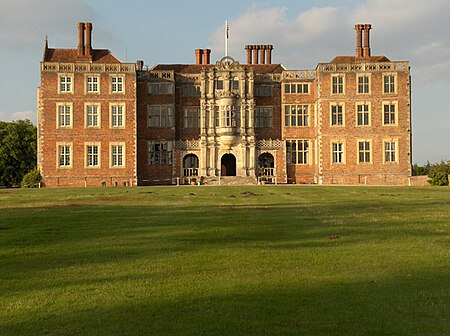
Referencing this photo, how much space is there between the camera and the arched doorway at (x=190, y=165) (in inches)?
2306

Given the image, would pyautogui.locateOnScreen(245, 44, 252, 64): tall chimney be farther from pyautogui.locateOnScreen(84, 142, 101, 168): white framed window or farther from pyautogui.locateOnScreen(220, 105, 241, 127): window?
pyautogui.locateOnScreen(84, 142, 101, 168): white framed window

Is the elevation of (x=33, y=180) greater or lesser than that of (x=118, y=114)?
lesser

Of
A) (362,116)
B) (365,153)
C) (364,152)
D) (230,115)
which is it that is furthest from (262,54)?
(365,153)

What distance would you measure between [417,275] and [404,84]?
49.6 metres

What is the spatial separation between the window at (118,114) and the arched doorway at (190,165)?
6.88 meters

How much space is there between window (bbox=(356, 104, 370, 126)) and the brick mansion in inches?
3.6

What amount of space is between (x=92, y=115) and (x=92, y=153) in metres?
3.45

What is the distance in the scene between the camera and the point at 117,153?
57.0m

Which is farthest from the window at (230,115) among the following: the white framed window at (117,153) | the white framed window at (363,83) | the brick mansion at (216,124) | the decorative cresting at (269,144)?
Result: the white framed window at (363,83)

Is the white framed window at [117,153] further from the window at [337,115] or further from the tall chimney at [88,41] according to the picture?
the window at [337,115]

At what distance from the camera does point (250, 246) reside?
513 inches

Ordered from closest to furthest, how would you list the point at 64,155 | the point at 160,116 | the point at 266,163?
the point at 64,155 → the point at 160,116 → the point at 266,163

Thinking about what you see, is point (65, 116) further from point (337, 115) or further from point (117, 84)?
point (337, 115)

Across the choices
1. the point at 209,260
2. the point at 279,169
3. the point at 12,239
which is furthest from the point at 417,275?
the point at 279,169
